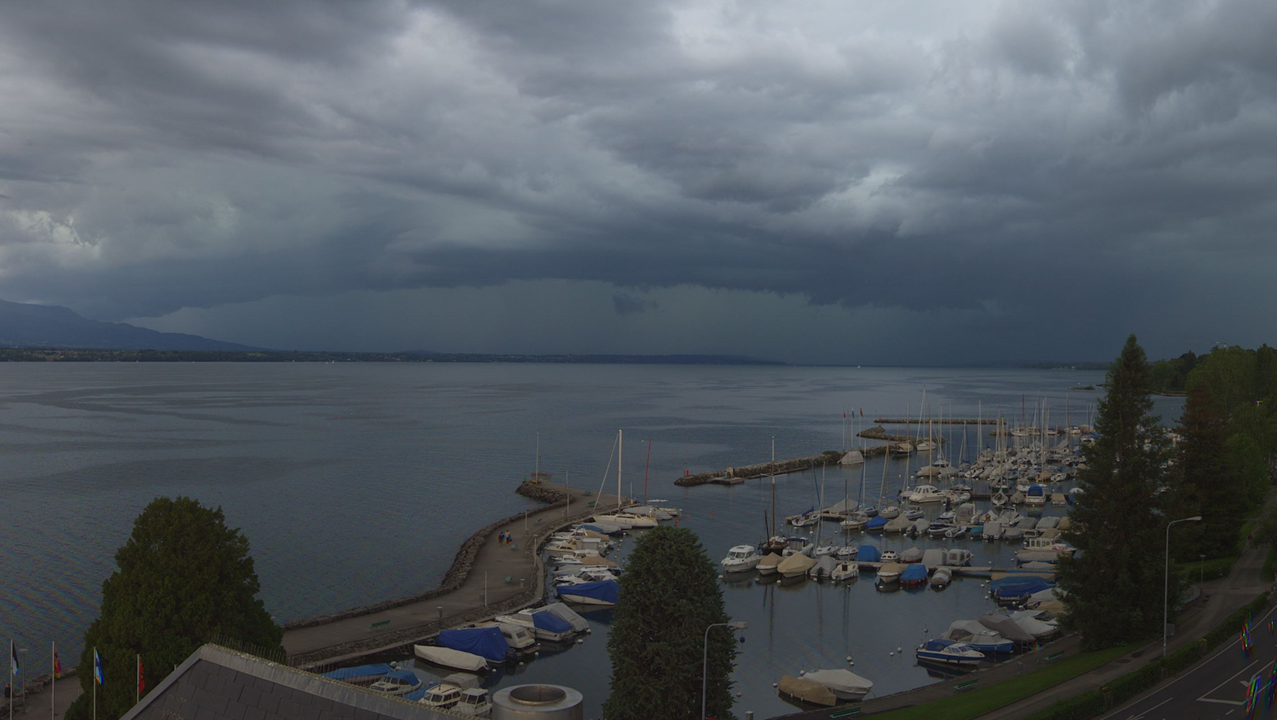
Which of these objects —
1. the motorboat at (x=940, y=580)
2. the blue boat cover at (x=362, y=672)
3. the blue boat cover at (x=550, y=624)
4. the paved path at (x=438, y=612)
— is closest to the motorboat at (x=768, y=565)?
the motorboat at (x=940, y=580)

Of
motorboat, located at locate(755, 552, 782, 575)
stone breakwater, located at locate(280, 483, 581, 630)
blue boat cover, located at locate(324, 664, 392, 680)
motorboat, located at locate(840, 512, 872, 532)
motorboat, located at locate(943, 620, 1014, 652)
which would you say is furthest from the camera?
motorboat, located at locate(840, 512, 872, 532)

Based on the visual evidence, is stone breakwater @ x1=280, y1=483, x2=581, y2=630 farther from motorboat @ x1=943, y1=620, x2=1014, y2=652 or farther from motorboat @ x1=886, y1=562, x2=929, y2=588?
motorboat @ x1=886, y1=562, x2=929, y2=588

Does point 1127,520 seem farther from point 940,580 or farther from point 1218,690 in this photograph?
point 940,580

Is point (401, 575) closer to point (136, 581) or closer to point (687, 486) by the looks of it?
point (136, 581)

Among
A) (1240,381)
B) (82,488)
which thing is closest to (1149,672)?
(82,488)

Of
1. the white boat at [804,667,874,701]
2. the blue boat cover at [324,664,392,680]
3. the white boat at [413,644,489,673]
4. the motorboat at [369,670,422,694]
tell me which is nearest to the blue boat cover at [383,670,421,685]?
the motorboat at [369,670,422,694]

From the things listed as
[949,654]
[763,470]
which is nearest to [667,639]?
[949,654]
